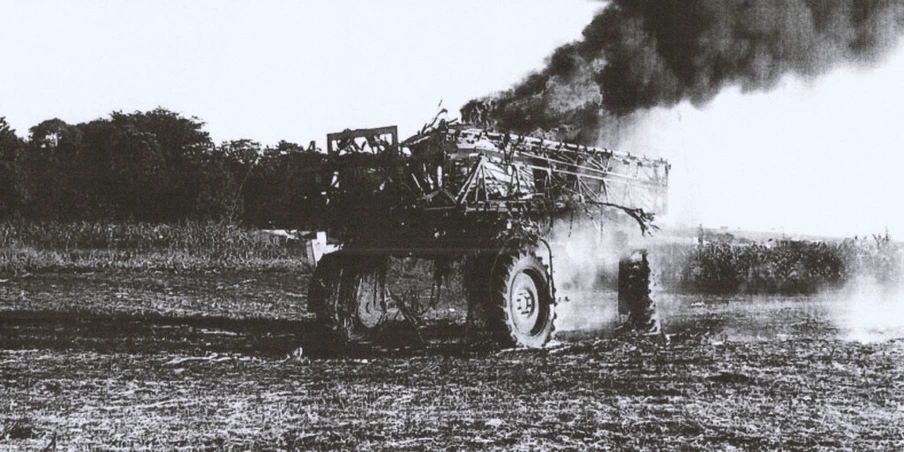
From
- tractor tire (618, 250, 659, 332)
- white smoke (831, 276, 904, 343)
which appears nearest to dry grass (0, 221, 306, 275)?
tractor tire (618, 250, 659, 332)

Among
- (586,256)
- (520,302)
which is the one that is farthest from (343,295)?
(586,256)

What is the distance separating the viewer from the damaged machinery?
13.5 meters

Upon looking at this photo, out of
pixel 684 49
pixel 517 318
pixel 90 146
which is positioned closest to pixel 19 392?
pixel 517 318

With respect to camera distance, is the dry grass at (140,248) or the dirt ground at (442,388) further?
the dry grass at (140,248)

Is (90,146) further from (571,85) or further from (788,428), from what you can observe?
(788,428)

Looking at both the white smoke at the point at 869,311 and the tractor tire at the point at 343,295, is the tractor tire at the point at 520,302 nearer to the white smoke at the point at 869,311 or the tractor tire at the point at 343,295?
the tractor tire at the point at 343,295

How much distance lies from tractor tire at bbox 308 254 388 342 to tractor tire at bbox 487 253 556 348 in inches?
92.7

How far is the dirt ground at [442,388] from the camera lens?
744 cm

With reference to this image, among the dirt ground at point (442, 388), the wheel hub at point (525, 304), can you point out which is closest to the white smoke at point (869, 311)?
the dirt ground at point (442, 388)

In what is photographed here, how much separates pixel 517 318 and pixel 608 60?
6.32 m

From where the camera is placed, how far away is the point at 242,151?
6359 centimetres

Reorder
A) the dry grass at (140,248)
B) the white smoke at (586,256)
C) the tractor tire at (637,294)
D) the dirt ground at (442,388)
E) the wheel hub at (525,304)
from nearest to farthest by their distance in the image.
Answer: the dirt ground at (442,388) → the wheel hub at (525,304) → the white smoke at (586,256) → the tractor tire at (637,294) → the dry grass at (140,248)

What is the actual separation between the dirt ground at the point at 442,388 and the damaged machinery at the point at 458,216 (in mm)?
656

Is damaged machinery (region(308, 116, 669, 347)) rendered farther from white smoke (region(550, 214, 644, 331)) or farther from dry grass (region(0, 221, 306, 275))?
dry grass (region(0, 221, 306, 275))
